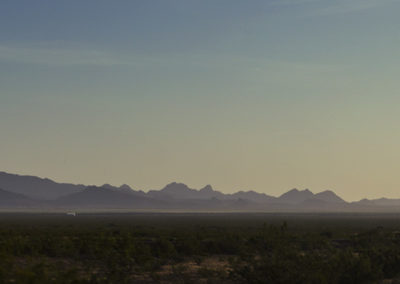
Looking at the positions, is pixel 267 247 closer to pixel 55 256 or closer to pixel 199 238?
pixel 199 238

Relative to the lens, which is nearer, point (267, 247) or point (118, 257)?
point (118, 257)

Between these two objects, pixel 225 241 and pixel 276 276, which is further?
pixel 225 241

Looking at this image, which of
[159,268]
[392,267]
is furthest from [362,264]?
[159,268]

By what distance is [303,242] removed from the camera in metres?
49.3

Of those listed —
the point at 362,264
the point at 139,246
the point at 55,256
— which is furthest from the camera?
the point at 139,246

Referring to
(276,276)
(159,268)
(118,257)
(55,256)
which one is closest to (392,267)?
(276,276)

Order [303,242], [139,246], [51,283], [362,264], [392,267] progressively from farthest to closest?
[303,242], [139,246], [392,267], [362,264], [51,283]

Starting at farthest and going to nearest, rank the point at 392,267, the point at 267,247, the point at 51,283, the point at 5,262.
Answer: the point at 267,247 → the point at 392,267 → the point at 5,262 → the point at 51,283

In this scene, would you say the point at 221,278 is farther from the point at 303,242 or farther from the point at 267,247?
the point at 303,242

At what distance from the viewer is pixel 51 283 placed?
2152cm

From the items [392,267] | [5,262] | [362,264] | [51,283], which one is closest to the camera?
[51,283]

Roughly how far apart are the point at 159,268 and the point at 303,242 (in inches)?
714

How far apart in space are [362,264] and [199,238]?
23.3 meters

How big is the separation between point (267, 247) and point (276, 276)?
1717 centimetres
